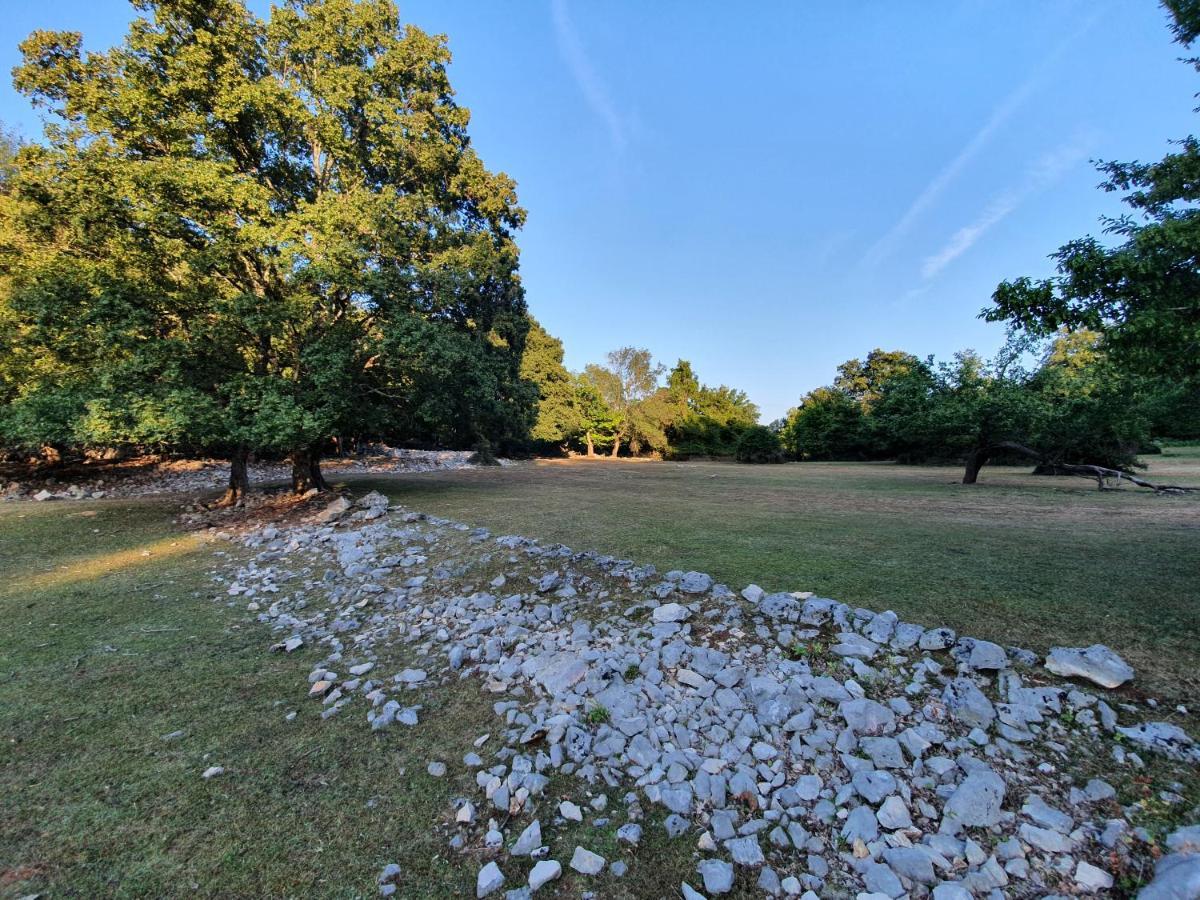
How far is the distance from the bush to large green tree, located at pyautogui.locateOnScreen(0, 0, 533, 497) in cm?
3301

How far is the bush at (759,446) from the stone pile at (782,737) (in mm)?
38101

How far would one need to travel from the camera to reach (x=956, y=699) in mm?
3111

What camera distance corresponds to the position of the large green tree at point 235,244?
8.72 m

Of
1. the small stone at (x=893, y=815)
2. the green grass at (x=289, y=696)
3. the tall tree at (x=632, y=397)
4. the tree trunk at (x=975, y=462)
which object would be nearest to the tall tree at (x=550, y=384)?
the tall tree at (x=632, y=397)

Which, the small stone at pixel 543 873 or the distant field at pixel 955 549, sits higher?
the distant field at pixel 955 549

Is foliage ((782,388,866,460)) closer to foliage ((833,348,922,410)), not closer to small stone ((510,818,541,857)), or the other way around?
foliage ((833,348,922,410))

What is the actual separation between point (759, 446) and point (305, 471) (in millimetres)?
36243

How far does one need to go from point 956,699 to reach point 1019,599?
2.31 m

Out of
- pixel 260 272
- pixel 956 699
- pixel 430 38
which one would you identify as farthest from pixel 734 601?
pixel 430 38

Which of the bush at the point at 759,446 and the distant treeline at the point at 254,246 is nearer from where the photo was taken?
the distant treeline at the point at 254,246

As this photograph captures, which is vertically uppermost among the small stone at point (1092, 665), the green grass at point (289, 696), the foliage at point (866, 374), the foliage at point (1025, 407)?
the foliage at point (866, 374)

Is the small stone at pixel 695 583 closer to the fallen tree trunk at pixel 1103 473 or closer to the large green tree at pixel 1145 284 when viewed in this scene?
the large green tree at pixel 1145 284

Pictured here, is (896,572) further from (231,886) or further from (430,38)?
(430,38)

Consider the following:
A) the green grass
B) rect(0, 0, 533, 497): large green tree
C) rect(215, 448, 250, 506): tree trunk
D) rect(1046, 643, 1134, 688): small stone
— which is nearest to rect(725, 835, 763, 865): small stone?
the green grass
